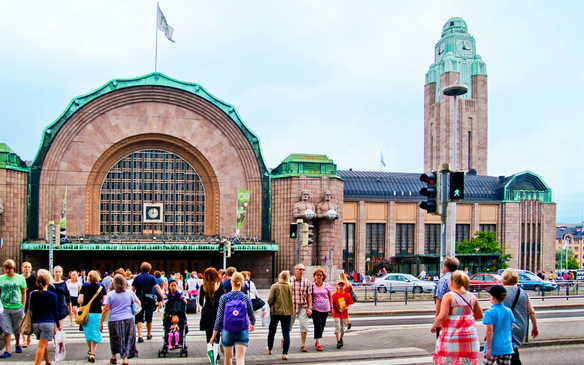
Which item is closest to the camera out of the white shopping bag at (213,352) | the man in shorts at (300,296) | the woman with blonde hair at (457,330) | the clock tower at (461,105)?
the woman with blonde hair at (457,330)

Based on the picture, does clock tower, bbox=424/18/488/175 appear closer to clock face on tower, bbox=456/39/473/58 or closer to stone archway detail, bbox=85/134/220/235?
clock face on tower, bbox=456/39/473/58

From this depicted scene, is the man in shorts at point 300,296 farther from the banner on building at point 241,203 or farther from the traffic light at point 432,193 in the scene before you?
the banner on building at point 241,203

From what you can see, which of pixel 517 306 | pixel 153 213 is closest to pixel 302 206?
pixel 153 213

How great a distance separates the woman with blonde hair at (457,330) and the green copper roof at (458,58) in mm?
81010

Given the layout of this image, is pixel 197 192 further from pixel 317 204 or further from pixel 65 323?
pixel 65 323

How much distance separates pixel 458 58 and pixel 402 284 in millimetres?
56590

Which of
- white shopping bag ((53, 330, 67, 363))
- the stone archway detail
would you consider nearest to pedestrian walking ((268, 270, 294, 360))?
white shopping bag ((53, 330, 67, 363))

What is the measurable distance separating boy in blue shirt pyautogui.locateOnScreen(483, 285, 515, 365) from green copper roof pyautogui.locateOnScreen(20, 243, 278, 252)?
34303 mm

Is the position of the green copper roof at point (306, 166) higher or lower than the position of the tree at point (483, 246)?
higher

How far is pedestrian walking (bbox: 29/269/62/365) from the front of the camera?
11.5 meters

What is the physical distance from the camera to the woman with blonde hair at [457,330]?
8.84m

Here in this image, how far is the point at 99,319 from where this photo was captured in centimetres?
1277

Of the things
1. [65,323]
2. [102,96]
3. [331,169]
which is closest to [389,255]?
[331,169]

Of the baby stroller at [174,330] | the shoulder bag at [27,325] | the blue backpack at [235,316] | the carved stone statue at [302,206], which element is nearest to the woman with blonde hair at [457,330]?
the blue backpack at [235,316]
